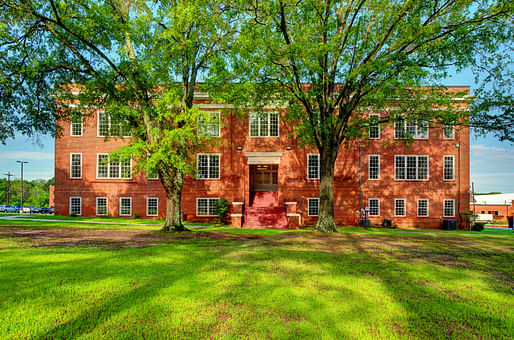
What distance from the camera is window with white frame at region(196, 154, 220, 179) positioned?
26.6 m

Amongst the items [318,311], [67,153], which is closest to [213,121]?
[318,311]

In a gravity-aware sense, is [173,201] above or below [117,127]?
below

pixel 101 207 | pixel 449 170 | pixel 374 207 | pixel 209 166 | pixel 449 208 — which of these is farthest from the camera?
pixel 449 170

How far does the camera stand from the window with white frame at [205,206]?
26.2 metres

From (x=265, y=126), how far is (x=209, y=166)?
608 centimetres

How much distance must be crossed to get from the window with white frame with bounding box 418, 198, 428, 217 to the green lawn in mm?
19305

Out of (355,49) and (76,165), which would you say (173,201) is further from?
(76,165)

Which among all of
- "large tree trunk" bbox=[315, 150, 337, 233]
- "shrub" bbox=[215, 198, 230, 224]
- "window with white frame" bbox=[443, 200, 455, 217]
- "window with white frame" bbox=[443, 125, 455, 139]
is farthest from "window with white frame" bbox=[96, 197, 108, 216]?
"window with white frame" bbox=[443, 200, 455, 217]

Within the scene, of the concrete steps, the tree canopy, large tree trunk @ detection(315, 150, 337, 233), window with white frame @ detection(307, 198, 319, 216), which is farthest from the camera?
window with white frame @ detection(307, 198, 319, 216)

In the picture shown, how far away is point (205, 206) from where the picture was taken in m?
26.3

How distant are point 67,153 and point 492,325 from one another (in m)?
30.8

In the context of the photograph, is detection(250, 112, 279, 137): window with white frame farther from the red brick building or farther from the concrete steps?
the concrete steps

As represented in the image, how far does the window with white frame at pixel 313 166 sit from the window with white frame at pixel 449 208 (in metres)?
12.2

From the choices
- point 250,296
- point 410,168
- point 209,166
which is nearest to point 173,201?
point 209,166
